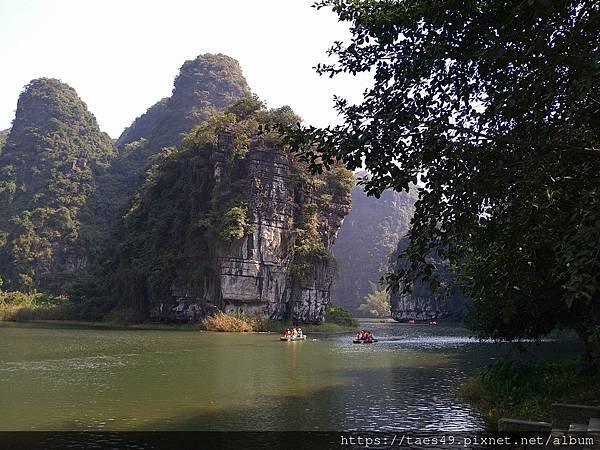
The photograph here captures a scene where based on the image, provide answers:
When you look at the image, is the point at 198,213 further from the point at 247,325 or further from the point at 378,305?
the point at 378,305

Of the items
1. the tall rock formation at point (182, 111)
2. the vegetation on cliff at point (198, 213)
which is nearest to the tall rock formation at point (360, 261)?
the tall rock formation at point (182, 111)

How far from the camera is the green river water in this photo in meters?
13.7

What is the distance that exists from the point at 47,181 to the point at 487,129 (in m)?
105

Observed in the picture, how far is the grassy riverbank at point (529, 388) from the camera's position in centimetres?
1310

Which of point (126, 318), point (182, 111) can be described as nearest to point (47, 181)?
point (182, 111)

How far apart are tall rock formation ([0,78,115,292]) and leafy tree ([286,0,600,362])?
282 feet

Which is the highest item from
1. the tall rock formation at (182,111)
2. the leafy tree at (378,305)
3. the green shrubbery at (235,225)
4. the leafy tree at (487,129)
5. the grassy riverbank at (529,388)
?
the tall rock formation at (182,111)

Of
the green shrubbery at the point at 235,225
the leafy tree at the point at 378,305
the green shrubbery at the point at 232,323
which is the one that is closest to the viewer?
the green shrubbery at the point at 232,323

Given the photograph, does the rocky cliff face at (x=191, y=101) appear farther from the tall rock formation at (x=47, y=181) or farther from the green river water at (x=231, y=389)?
the green river water at (x=231, y=389)

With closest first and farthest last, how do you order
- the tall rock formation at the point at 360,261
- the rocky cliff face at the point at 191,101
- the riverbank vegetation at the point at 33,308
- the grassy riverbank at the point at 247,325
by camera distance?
1. the grassy riverbank at the point at 247,325
2. the riverbank vegetation at the point at 33,308
3. the rocky cliff face at the point at 191,101
4. the tall rock formation at the point at 360,261

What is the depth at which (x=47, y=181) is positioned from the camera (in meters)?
100

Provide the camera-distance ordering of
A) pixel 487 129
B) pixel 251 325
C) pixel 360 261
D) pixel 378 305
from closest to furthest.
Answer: pixel 487 129 < pixel 251 325 < pixel 378 305 < pixel 360 261

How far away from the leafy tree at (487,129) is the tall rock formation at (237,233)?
5049 cm

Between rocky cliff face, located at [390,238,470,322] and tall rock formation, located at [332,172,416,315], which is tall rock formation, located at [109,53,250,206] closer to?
rocky cliff face, located at [390,238,470,322]
